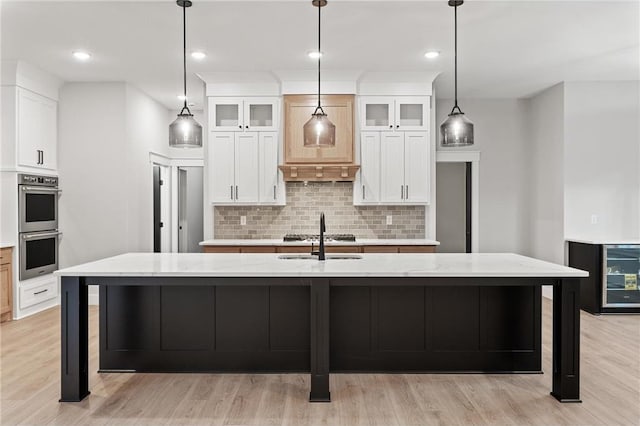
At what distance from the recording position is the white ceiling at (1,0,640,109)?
392cm

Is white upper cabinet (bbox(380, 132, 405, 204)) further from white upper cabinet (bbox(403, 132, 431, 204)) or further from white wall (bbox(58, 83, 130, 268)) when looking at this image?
white wall (bbox(58, 83, 130, 268))

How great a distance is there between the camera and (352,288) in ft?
11.4

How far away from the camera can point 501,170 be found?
6.99m

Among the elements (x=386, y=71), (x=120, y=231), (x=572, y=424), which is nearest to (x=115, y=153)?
(x=120, y=231)

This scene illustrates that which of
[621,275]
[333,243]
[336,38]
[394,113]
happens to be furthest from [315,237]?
[621,275]

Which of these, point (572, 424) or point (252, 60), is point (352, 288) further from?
point (252, 60)

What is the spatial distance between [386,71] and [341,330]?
3463mm

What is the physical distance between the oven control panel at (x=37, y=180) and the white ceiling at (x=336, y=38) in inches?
49.0

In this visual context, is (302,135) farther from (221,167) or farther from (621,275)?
(621,275)

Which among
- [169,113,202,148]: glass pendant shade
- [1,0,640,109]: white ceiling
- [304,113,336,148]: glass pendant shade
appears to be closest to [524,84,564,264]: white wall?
[1,0,640,109]: white ceiling

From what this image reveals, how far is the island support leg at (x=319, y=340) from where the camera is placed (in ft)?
9.82

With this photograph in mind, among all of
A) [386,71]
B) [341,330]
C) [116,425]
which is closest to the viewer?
[116,425]

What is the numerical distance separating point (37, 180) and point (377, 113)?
4110 mm

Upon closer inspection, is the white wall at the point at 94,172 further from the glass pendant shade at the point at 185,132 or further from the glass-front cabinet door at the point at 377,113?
the glass-front cabinet door at the point at 377,113
